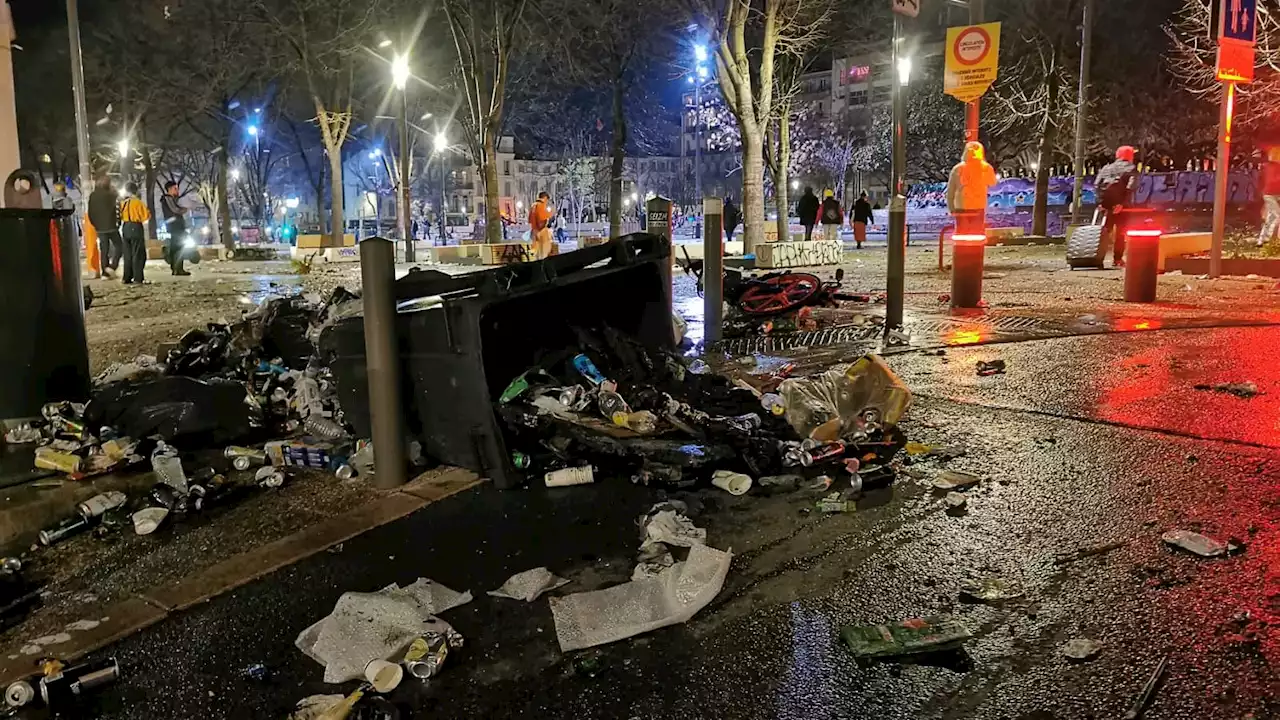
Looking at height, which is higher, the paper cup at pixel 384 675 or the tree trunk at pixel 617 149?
the tree trunk at pixel 617 149

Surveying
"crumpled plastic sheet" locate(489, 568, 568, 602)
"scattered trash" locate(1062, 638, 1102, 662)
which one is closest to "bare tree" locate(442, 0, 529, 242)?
"crumpled plastic sheet" locate(489, 568, 568, 602)

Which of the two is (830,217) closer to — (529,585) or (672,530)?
(672,530)

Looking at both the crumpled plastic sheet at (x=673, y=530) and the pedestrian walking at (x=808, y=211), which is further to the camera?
the pedestrian walking at (x=808, y=211)

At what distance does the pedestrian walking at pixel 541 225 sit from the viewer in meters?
20.8

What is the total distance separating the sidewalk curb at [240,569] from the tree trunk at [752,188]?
1817cm

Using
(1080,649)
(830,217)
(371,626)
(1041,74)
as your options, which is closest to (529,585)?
(371,626)

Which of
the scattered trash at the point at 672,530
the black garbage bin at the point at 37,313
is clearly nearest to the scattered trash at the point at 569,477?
the scattered trash at the point at 672,530

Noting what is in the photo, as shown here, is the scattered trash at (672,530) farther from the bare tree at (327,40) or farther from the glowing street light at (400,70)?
the bare tree at (327,40)

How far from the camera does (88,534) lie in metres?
4.22

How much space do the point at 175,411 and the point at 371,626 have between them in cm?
294

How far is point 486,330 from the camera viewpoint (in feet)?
17.1

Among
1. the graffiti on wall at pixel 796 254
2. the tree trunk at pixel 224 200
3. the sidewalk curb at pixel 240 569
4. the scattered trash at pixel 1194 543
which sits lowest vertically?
the sidewalk curb at pixel 240 569

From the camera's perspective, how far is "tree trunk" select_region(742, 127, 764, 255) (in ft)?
72.5

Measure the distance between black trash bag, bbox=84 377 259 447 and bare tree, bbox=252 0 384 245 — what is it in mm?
27062
